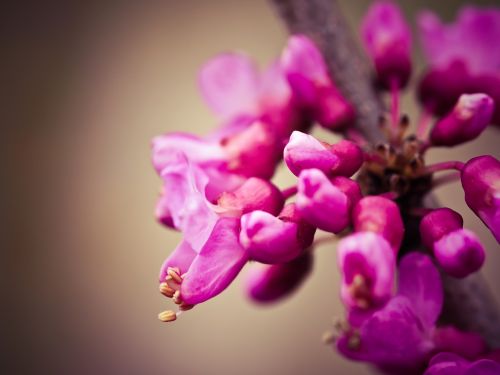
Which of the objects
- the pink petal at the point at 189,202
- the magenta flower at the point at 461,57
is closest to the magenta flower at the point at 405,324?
the pink petal at the point at 189,202

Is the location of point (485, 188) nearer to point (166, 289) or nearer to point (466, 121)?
point (466, 121)

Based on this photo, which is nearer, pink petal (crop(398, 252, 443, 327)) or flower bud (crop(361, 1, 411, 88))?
pink petal (crop(398, 252, 443, 327))

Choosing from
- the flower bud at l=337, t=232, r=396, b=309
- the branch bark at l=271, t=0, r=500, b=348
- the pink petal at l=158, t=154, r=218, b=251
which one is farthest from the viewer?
the branch bark at l=271, t=0, r=500, b=348

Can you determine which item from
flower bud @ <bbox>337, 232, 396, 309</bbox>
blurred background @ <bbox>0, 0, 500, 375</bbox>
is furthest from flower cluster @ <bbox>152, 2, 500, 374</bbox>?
blurred background @ <bbox>0, 0, 500, 375</bbox>

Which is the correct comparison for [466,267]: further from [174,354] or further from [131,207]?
[131,207]

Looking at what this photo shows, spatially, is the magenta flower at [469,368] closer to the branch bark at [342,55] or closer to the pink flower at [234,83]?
the branch bark at [342,55]

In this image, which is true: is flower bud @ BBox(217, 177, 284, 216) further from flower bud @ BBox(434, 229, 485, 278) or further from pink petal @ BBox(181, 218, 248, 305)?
flower bud @ BBox(434, 229, 485, 278)
